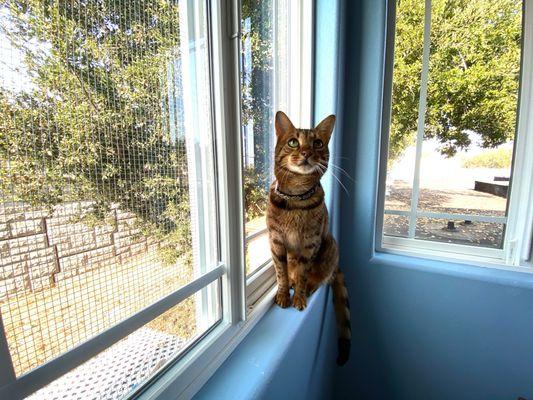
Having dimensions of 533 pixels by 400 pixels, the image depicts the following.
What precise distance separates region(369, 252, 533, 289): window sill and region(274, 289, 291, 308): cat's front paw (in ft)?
2.14

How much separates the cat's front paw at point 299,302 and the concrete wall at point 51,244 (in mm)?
681

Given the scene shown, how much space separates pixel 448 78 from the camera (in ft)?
4.25

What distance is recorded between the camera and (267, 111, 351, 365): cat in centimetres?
91

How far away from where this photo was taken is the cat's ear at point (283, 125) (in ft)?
2.98

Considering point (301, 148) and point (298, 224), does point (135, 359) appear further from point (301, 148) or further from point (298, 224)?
point (301, 148)

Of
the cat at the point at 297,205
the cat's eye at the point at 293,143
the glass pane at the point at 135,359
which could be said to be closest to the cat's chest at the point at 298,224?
the cat at the point at 297,205

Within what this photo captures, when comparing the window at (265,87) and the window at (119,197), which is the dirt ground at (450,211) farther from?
the window at (119,197)

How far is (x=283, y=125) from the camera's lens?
928 mm

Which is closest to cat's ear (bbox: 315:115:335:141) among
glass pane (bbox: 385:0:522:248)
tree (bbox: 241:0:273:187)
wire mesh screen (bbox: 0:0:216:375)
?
tree (bbox: 241:0:273:187)

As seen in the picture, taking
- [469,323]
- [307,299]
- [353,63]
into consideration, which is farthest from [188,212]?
[469,323]

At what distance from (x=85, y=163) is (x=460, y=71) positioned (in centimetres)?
165

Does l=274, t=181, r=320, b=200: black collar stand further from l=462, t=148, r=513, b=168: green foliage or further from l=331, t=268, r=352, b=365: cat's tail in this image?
l=462, t=148, r=513, b=168: green foliage

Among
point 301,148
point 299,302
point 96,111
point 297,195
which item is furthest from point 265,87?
point 299,302

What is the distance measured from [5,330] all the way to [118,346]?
212 mm
